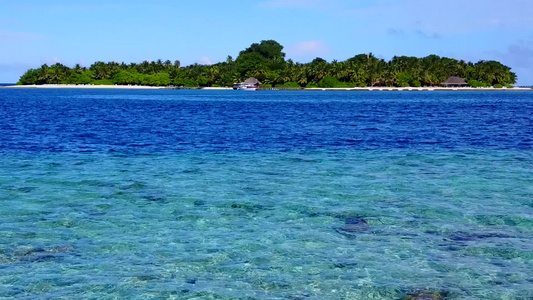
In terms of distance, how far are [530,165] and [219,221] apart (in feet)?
71.2

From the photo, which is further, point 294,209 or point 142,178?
point 142,178

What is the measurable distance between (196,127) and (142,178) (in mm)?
37451

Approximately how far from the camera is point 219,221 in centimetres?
1911

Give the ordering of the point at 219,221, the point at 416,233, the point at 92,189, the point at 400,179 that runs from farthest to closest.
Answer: the point at 400,179, the point at 92,189, the point at 219,221, the point at 416,233

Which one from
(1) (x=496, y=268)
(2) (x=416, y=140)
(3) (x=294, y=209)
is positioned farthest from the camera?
(2) (x=416, y=140)

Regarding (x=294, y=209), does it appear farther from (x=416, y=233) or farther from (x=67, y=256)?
(x=67, y=256)

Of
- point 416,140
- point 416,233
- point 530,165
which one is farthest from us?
point 416,140

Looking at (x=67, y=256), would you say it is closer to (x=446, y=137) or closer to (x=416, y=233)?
(x=416, y=233)

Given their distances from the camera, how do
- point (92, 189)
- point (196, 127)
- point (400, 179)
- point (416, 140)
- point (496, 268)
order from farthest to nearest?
point (196, 127) < point (416, 140) < point (400, 179) < point (92, 189) < point (496, 268)

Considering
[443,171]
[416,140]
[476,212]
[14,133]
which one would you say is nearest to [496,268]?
[476,212]

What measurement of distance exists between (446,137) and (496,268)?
4007cm

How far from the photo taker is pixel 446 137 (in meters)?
52.6

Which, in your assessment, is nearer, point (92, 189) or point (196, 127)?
point (92, 189)

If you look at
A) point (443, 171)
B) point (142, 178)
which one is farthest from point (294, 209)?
point (443, 171)
